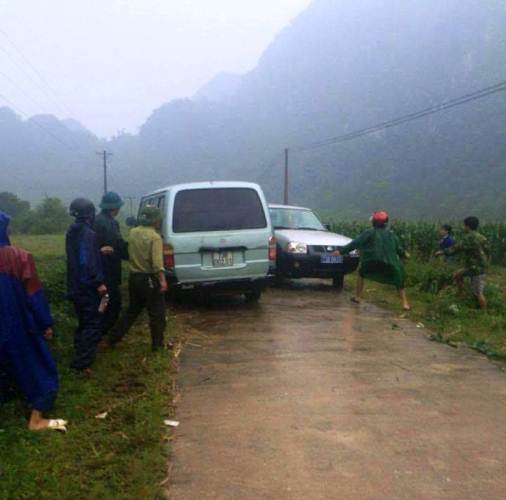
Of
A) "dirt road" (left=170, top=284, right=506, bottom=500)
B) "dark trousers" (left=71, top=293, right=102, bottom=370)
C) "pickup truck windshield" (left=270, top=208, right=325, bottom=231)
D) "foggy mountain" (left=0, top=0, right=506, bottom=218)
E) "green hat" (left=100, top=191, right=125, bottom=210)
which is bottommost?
"dirt road" (left=170, top=284, right=506, bottom=500)

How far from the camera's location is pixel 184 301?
30.3ft

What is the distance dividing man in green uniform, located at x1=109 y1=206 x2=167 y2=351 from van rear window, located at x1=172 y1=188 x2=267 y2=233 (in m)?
1.98

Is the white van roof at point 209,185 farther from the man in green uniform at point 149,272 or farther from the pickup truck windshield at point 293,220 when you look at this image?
the pickup truck windshield at point 293,220

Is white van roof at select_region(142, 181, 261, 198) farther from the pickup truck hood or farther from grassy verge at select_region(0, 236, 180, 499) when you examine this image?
grassy verge at select_region(0, 236, 180, 499)

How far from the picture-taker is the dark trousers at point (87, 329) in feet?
16.9

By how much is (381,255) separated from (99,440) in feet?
20.0

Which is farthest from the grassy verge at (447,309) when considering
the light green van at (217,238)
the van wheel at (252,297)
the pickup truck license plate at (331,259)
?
the light green van at (217,238)

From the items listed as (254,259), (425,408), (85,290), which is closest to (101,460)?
(85,290)

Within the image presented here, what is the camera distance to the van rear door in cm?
789

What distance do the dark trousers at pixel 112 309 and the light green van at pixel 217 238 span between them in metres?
1.58

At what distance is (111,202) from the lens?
6.11m

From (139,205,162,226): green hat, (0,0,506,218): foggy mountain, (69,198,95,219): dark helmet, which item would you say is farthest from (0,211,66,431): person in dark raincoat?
(0,0,506,218): foggy mountain

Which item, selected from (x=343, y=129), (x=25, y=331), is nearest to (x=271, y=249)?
(x=25, y=331)

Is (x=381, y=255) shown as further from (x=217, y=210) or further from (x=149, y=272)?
(x=149, y=272)
